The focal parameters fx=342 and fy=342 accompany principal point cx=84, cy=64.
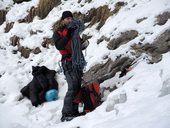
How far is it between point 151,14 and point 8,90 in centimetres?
478

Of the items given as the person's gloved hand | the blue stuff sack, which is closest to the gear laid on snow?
the blue stuff sack

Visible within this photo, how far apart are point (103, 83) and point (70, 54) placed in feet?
4.23

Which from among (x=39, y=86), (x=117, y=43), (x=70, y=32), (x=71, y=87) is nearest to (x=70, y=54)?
(x=70, y=32)

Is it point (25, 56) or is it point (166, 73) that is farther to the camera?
point (25, 56)

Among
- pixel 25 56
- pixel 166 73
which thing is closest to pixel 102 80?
pixel 166 73

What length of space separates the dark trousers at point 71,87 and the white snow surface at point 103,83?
0.43 m

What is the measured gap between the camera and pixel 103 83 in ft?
27.7

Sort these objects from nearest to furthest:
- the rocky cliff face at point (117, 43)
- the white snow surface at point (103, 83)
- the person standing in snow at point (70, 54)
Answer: the white snow surface at point (103, 83) → the person standing in snow at point (70, 54) → the rocky cliff face at point (117, 43)

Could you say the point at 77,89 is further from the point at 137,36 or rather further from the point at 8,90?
the point at 8,90

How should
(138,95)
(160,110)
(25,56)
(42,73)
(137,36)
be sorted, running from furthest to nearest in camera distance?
1. (25,56)
2. (42,73)
3. (137,36)
4. (138,95)
5. (160,110)

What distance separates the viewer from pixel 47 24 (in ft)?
48.1

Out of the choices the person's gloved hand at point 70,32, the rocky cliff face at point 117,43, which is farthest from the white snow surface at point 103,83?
the person's gloved hand at point 70,32

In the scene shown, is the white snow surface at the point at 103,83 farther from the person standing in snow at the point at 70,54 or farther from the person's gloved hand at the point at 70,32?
the person's gloved hand at the point at 70,32

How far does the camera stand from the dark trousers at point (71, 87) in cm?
745
